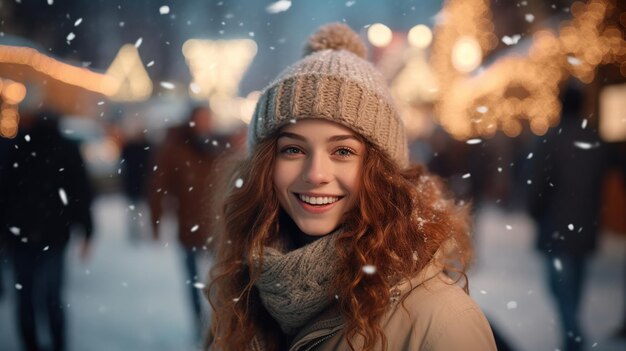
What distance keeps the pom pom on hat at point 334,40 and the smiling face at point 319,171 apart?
542mm

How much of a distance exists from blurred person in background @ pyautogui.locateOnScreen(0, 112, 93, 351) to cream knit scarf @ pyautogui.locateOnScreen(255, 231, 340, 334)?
3.37 metres

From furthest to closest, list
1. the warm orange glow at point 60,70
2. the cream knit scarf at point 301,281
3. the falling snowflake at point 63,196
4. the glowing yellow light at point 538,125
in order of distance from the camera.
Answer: the glowing yellow light at point 538,125 → the warm orange glow at point 60,70 → the falling snowflake at point 63,196 → the cream knit scarf at point 301,281

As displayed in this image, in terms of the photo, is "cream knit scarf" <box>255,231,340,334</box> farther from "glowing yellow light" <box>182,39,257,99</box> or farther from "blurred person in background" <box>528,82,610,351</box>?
"glowing yellow light" <box>182,39,257,99</box>

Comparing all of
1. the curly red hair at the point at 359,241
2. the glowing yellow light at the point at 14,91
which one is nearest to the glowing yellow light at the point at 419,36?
the glowing yellow light at the point at 14,91

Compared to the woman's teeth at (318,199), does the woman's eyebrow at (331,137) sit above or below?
above

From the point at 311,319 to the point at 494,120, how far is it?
1194 cm

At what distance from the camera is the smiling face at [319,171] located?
6.48 ft

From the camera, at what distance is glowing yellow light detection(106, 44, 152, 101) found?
43.4ft

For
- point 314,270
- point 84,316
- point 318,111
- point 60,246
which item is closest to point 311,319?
point 314,270

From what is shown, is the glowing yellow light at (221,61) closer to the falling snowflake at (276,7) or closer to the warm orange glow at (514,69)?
the falling snowflake at (276,7)

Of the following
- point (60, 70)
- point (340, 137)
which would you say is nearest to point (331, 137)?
point (340, 137)

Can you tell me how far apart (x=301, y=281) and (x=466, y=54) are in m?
11.5

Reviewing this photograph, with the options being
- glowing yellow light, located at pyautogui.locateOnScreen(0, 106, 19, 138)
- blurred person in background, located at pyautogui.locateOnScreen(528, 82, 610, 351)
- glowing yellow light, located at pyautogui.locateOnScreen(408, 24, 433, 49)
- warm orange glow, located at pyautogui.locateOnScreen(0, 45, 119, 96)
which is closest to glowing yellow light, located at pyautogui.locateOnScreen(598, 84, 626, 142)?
glowing yellow light, located at pyautogui.locateOnScreen(408, 24, 433, 49)

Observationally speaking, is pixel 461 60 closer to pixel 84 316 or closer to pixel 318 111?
pixel 84 316
